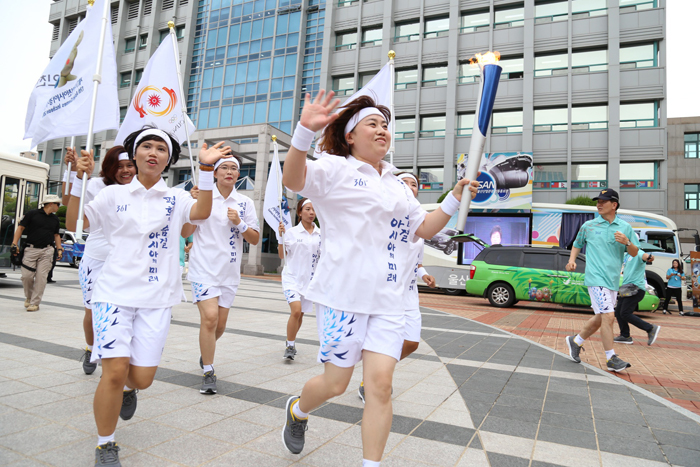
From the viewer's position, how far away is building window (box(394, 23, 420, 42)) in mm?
29766

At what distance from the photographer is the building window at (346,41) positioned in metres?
31.3

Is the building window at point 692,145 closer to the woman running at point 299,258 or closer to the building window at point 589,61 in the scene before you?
the building window at point 589,61

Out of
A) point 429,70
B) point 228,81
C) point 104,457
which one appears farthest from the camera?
point 228,81

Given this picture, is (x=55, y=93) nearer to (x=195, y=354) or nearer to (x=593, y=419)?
(x=195, y=354)

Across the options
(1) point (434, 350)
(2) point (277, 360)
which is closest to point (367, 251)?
(2) point (277, 360)

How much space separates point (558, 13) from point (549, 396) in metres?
28.4

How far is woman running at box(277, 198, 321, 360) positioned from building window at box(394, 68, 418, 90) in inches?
1018

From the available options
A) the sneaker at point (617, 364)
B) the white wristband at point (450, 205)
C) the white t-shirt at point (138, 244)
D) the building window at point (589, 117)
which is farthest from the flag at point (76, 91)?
the building window at point (589, 117)

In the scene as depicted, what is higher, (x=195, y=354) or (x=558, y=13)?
(x=558, y=13)

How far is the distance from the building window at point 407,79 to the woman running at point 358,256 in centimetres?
2842

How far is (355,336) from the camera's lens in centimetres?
232

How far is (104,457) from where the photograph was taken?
234cm

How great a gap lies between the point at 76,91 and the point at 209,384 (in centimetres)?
343

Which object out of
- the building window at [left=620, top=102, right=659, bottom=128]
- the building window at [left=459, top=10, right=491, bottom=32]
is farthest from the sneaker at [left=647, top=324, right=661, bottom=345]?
the building window at [left=459, top=10, right=491, bottom=32]
